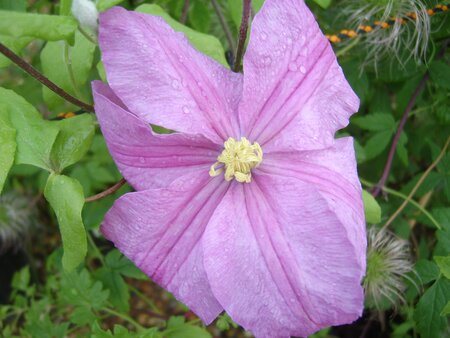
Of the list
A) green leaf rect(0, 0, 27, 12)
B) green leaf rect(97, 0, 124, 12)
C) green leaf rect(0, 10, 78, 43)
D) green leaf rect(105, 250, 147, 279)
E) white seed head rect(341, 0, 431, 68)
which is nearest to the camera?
green leaf rect(0, 10, 78, 43)

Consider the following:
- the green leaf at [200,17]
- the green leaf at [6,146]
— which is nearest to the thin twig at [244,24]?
the green leaf at [6,146]

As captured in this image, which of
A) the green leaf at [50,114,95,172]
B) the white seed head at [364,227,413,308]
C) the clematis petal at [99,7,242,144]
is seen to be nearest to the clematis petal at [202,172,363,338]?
the clematis petal at [99,7,242,144]

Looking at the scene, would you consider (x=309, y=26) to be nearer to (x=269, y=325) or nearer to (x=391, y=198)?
(x=269, y=325)

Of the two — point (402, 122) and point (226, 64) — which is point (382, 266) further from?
point (226, 64)

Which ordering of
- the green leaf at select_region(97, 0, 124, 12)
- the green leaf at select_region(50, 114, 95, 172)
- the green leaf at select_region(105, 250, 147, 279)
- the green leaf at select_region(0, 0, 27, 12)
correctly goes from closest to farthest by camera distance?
the green leaf at select_region(97, 0, 124, 12) → the green leaf at select_region(50, 114, 95, 172) → the green leaf at select_region(0, 0, 27, 12) → the green leaf at select_region(105, 250, 147, 279)

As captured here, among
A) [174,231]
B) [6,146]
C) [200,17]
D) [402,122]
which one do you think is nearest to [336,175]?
[174,231]

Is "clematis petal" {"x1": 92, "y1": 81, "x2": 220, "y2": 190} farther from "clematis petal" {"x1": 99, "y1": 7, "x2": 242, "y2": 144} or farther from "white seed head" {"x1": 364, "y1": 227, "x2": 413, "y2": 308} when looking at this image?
"white seed head" {"x1": 364, "y1": 227, "x2": 413, "y2": 308}
